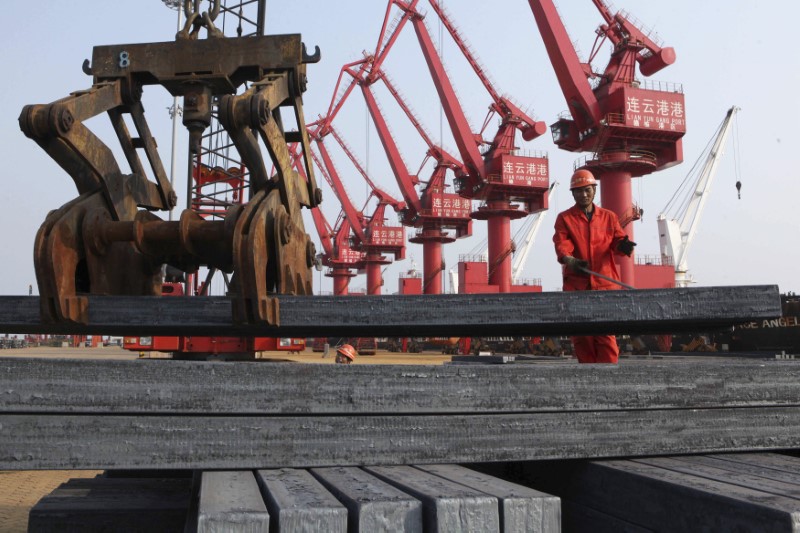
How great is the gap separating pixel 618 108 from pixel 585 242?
19199 mm

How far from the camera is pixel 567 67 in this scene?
2217 centimetres

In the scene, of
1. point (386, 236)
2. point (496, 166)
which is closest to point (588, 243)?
point (496, 166)

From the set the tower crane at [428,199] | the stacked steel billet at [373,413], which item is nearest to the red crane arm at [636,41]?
the tower crane at [428,199]

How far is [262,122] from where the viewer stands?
8.92 ft

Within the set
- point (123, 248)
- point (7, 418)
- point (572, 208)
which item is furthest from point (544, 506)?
point (572, 208)

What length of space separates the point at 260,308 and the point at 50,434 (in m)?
0.86

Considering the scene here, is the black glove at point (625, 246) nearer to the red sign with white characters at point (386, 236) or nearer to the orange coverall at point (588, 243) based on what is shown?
the orange coverall at point (588, 243)

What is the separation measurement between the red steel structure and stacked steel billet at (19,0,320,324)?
1977 centimetres

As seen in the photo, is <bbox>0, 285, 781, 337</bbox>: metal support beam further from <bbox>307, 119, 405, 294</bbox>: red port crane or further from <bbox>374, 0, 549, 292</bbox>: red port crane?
<bbox>307, 119, 405, 294</bbox>: red port crane

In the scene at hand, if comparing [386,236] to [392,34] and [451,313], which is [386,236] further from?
[451,313]

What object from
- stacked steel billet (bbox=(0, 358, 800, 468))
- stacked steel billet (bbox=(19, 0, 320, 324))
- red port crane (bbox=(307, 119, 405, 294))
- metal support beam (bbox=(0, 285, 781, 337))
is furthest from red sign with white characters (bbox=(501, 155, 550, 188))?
stacked steel billet (bbox=(0, 358, 800, 468))

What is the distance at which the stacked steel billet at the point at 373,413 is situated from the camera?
63.9 inches

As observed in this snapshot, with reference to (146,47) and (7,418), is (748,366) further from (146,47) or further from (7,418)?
(146,47)

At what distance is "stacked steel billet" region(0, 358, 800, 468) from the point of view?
1.62m
